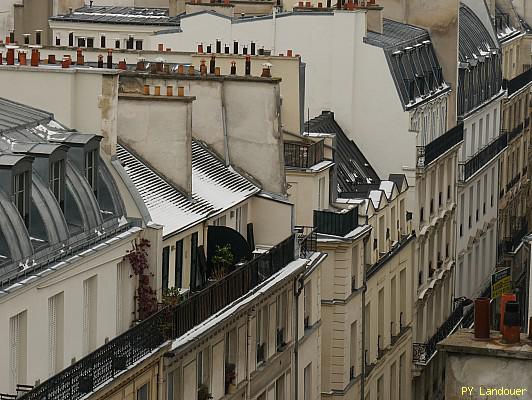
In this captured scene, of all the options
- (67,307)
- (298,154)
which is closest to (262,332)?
(298,154)

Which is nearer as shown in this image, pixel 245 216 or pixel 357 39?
pixel 245 216

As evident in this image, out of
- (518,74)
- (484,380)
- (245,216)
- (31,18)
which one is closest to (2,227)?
(484,380)

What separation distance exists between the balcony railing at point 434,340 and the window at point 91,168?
3076cm

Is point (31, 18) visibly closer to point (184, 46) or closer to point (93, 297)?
point (184, 46)

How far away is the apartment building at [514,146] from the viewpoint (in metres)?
90.9

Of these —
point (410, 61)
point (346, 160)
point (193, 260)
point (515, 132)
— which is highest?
point (410, 61)

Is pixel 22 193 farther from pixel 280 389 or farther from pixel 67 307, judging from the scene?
pixel 280 389

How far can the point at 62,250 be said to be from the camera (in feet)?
114

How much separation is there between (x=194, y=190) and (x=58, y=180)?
31.9 ft

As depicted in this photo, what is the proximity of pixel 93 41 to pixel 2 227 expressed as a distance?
120ft

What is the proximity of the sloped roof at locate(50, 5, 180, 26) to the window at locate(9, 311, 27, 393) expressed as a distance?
36.8 metres

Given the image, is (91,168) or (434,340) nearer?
(91,168)

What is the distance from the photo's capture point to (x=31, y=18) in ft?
248

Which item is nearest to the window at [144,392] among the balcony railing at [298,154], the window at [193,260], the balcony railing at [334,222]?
the window at [193,260]
